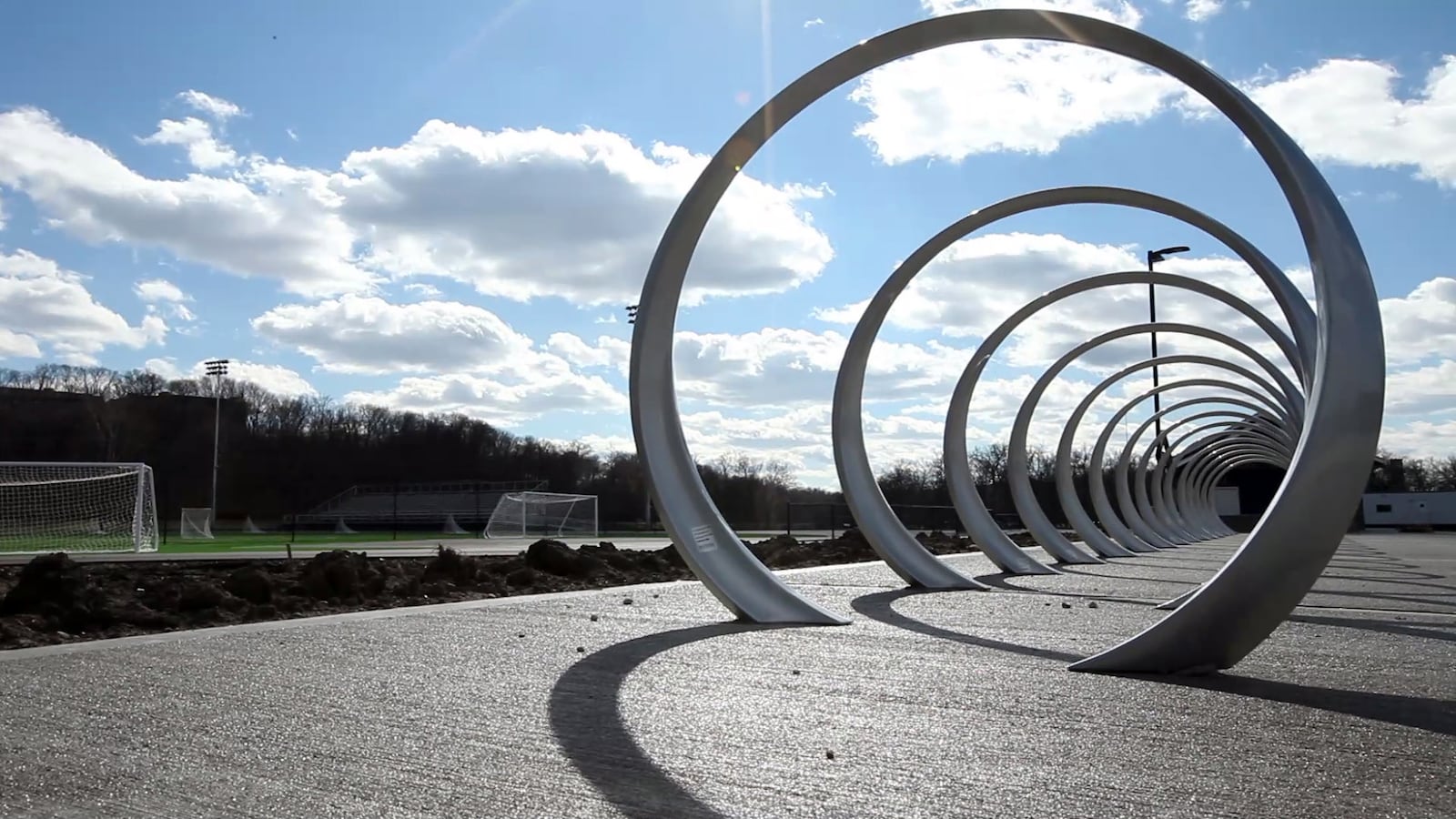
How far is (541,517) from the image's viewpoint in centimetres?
4034

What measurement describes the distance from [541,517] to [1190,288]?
95.9 ft

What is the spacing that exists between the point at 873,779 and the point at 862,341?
8611 mm

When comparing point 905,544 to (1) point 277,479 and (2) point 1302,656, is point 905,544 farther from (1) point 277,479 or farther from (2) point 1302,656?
(1) point 277,479

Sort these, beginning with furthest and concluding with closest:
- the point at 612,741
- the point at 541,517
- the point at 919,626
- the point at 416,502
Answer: the point at 416,502
the point at 541,517
the point at 919,626
the point at 612,741

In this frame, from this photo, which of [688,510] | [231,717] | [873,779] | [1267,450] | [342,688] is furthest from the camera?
[1267,450]

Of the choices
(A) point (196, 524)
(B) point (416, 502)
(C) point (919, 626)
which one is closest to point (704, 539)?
(C) point (919, 626)

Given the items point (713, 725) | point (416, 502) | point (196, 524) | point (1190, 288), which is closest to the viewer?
point (713, 725)

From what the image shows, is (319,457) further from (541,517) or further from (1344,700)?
(1344,700)

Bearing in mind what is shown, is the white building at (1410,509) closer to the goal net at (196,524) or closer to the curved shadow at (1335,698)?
the goal net at (196,524)

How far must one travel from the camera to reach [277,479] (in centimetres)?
7012

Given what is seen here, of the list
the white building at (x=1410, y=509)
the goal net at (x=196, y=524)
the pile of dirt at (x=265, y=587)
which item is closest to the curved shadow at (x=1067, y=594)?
the pile of dirt at (x=265, y=587)

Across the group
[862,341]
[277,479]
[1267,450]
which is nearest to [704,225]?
[862,341]

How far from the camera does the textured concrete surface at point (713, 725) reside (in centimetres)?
354

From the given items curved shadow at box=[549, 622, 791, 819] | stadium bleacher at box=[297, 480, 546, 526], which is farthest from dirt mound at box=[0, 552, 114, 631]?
stadium bleacher at box=[297, 480, 546, 526]
